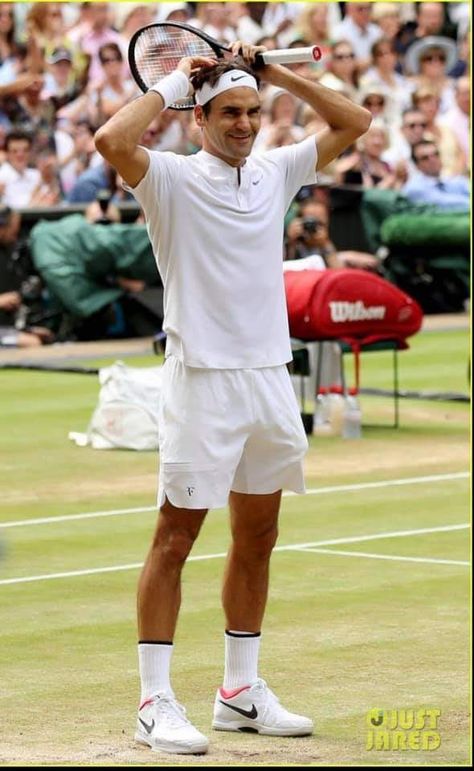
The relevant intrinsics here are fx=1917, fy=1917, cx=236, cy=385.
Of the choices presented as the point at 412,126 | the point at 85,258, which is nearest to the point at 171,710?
the point at 85,258

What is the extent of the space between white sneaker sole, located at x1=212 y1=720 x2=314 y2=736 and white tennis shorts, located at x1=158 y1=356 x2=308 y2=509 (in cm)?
75

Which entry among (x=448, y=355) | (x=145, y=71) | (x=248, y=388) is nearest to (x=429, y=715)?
(x=248, y=388)

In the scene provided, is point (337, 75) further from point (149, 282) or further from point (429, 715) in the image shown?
point (429, 715)

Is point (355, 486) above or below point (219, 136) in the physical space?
below

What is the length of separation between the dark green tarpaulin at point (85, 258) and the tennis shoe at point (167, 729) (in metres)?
13.6

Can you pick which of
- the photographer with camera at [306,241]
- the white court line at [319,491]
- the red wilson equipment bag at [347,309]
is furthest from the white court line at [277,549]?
the photographer with camera at [306,241]

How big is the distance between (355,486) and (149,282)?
8858 millimetres

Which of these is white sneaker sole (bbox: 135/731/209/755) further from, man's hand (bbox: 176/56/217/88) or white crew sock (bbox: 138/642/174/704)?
man's hand (bbox: 176/56/217/88)

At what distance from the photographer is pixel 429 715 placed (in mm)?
6387

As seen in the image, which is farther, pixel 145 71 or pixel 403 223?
pixel 403 223

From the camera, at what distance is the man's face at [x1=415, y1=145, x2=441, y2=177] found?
918 inches

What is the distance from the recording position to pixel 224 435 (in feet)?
20.5

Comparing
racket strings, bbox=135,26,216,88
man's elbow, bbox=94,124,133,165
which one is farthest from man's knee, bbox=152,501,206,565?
racket strings, bbox=135,26,216,88

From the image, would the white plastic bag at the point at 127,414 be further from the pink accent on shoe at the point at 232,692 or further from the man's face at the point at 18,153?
the man's face at the point at 18,153
